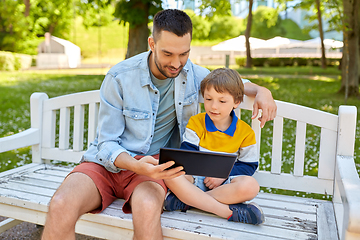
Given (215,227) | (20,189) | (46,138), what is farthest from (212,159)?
(46,138)

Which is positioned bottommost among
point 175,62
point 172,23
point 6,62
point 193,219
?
point 193,219

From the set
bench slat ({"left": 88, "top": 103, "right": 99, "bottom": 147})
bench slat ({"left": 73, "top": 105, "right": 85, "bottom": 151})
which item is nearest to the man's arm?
bench slat ({"left": 88, "top": 103, "right": 99, "bottom": 147})

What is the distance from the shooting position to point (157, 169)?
1.78 m

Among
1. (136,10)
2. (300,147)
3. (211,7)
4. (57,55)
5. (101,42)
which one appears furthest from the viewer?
(101,42)

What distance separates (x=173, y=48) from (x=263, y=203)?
3.69ft

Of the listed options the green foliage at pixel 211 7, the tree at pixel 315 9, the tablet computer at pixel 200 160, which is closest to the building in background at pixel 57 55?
the tree at pixel 315 9

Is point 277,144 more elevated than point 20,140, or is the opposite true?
point 277,144

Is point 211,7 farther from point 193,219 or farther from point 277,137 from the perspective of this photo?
point 193,219

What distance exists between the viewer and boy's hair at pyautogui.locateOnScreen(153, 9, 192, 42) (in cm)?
211

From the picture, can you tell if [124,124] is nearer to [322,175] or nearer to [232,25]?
[322,175]

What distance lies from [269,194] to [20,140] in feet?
6.44

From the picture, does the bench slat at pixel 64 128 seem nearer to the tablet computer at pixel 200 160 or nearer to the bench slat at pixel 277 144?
the tablet computer at pixel 200 160

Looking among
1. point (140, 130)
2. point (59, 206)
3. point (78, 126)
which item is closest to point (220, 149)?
point (140, 130)

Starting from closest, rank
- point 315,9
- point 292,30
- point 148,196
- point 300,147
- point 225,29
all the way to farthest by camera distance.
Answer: point 148,196, point 300,147, point 315,9, point 225,29, point 292,30
